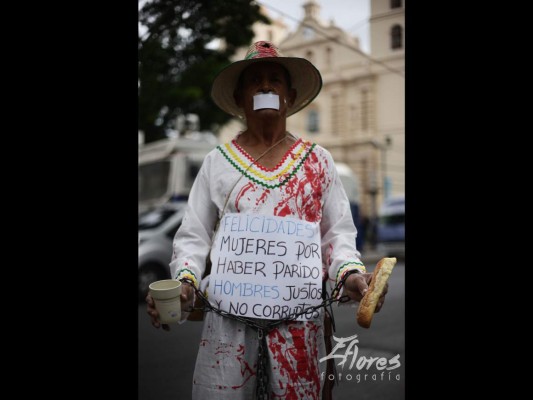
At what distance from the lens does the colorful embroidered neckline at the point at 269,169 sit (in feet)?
6.68

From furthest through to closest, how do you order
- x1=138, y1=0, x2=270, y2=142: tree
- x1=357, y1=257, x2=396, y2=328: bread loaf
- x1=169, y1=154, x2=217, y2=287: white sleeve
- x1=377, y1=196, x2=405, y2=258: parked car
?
1. x1=377, y1=196, x2=405, y2=258: parked car
2. x1=138, y1=0, x2=270, y2=142: tree
3. x1=169, y1=154, x2=217, y2=287: white sleeve
4. x1=357, y1=257, x2=396, y2=328: bread loaf

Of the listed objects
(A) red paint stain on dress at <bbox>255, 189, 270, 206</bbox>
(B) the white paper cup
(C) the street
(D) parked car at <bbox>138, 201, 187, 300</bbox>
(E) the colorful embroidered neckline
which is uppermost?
(E) the colorful embroidered neckline

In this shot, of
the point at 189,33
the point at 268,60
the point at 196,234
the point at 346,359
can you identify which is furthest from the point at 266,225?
the point at 189,33

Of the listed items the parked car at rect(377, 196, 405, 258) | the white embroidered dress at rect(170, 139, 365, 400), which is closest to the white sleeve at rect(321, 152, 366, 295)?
the white embroidered dress at rect(170, 139, 365, 400)

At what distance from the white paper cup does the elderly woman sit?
4 centimetres

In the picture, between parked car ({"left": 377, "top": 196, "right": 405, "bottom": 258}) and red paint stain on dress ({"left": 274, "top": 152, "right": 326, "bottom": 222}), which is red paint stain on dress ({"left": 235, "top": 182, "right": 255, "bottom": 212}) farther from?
parked car ({"left": 377, "top": 196, "right": 405, "bottom": 258})

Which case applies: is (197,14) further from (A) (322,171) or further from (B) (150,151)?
(B) (150,151)

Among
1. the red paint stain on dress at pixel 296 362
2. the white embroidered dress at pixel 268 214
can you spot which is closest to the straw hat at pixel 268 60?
the white embroidered dress at pixel 268 214

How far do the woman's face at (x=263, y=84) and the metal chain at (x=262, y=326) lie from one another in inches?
27.8

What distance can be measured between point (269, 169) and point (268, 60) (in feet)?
1.44

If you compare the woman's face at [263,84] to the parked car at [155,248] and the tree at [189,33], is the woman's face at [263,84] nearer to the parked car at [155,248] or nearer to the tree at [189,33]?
the tree at [189,33]

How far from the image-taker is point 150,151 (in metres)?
11.8

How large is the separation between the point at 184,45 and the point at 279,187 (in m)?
4.10

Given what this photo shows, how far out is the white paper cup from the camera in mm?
1760
